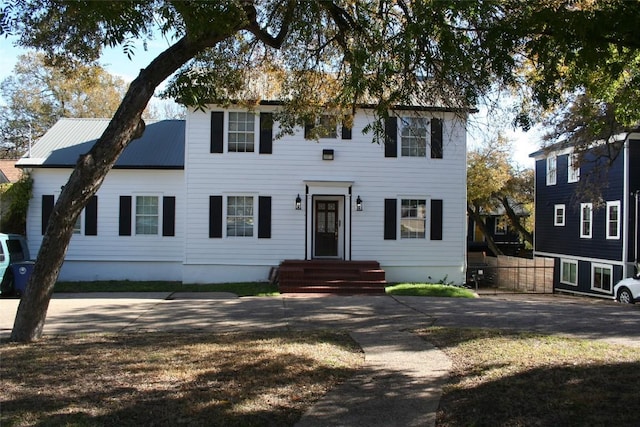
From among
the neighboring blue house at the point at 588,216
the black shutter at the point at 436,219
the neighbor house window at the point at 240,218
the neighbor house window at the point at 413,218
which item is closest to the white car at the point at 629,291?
the neighboring blue house at the point at 588,216

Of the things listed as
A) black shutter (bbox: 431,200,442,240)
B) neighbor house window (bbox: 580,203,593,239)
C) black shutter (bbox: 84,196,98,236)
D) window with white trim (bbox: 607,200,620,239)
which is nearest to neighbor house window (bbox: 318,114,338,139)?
black shutter (bbox: 431,200,442,240)

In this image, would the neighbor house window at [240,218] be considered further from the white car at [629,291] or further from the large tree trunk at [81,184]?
the white car at [629,291]

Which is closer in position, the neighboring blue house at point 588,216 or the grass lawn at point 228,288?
the grass lawn at point 228,288

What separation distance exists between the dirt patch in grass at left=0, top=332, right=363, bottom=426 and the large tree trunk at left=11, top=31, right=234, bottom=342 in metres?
0.53

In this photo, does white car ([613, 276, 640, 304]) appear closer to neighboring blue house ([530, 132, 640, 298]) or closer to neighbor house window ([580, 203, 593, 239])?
neighboring blue house ([530, 132, 640, 298])

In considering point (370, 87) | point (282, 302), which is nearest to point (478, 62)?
point (370, 87)

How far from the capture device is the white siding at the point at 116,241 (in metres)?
18.6

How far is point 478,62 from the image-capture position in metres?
7.07

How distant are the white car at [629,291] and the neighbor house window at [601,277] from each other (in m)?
5.75

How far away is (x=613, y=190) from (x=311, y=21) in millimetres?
19627

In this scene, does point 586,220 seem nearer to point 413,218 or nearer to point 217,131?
point 413,218

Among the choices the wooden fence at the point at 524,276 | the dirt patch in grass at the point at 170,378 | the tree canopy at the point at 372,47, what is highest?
the tree canopy at the point at 372,47

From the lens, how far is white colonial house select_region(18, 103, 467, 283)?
17.8 meters

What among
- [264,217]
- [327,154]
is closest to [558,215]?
[327,154]
